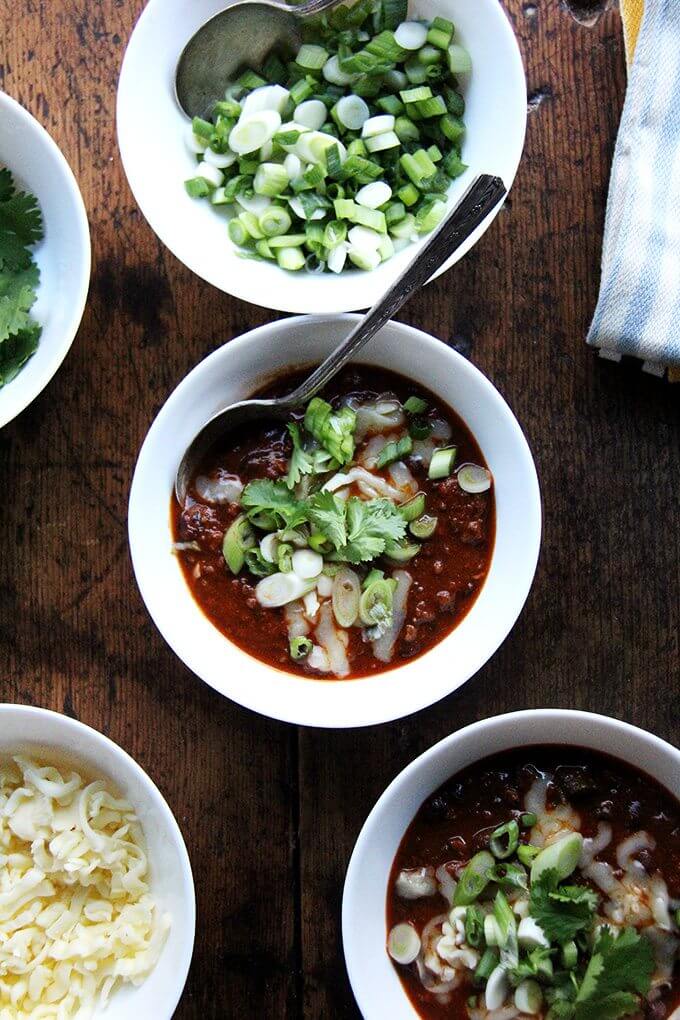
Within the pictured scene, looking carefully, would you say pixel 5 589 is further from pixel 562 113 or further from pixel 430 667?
pixel 562 113

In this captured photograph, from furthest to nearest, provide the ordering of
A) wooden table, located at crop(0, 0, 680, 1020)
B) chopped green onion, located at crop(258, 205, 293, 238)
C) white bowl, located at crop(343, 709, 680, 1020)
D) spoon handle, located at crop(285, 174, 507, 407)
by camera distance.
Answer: wooden table, located at crop(0, 0, 680, 1020) → chopped green onion, located at crop(258, 205, 293, 238) → white bowl, located at crop(343, 709, 680, 1020) → spoon handle, located at crop(285, 174, 507, 407)

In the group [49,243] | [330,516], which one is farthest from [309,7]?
[330,516]

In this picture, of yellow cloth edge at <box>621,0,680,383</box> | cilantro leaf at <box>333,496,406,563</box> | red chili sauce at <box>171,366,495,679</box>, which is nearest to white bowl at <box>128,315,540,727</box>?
red chili sauce at <box>171,366,495,679</box>

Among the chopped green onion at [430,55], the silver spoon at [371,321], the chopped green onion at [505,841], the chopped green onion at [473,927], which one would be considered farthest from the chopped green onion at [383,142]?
the chopped green onion at [473,927]

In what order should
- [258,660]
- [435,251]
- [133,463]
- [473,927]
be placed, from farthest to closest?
[133,463] < [258,660] < [473,927] < [435,251]

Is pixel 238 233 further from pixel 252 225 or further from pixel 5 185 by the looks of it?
pixel 5 185

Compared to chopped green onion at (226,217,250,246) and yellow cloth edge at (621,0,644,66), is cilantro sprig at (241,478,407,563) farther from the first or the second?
yellow cloth edge at (621,0,644,66)
